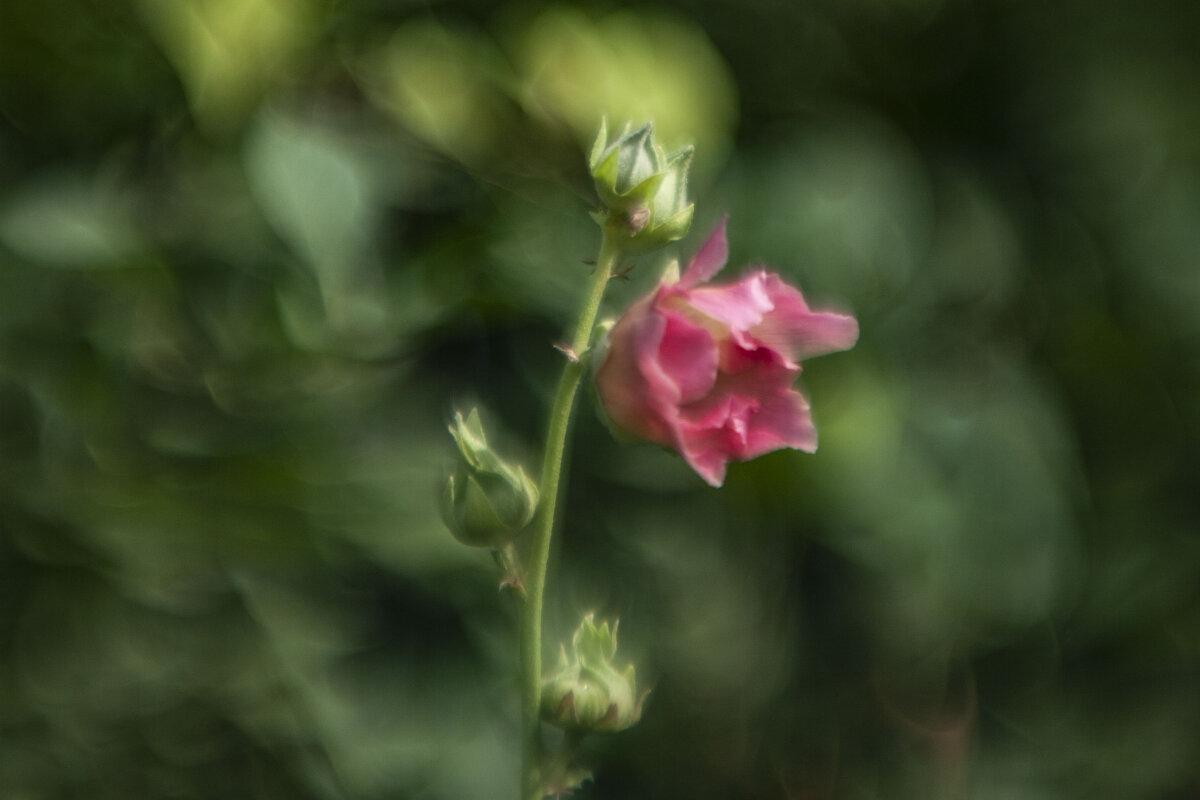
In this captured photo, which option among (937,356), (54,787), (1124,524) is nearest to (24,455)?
(54,787)

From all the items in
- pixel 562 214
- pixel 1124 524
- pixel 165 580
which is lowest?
pixel 1124 524

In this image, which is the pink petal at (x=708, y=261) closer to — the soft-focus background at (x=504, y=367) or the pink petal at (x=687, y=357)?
the pink petal at (x=687, y=357)

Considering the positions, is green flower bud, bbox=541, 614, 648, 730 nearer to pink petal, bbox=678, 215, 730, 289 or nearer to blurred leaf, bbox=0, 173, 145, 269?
pink petal, bbox=678, 215, 730, 289

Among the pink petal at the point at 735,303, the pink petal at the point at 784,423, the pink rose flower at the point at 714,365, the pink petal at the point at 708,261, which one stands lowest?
the pink petal at the point at 784,423

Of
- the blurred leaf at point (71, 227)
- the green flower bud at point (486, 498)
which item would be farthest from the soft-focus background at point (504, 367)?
the green flower bud at point (486, 498)

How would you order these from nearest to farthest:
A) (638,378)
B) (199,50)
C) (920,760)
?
(638,378) → (199,50) → (920,760)

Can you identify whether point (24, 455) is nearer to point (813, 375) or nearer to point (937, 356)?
point (813, 375)

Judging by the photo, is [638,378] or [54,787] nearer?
[638,378]

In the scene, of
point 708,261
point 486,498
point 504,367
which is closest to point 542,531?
point 486,498
